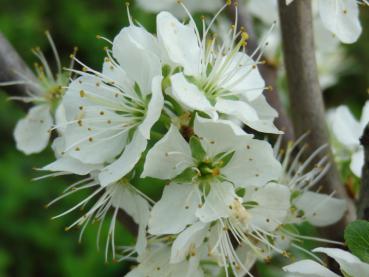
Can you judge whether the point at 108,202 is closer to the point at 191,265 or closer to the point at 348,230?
the point at 191,265

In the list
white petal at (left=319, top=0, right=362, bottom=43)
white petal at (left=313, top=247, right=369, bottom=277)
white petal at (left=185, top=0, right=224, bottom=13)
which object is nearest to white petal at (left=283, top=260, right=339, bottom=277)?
white petal at (left=313, top=247, right=369, bottom=277)

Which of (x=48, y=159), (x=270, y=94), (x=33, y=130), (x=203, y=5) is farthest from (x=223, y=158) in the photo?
(x=48, y=159)

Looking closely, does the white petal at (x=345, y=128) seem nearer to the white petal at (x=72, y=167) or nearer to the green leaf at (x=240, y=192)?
the green leaf at (x=240, y=192)

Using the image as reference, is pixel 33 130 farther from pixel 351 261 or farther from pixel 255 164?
pixel 351 261

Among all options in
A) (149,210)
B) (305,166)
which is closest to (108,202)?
(149,210)

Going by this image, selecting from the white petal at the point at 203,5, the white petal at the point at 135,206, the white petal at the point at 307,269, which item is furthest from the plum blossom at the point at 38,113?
the white petal at the point at 307,269

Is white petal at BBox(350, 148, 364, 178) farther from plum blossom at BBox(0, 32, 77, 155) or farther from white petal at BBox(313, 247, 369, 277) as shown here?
plum blossom at BBox(0, 32, 77, 155)
